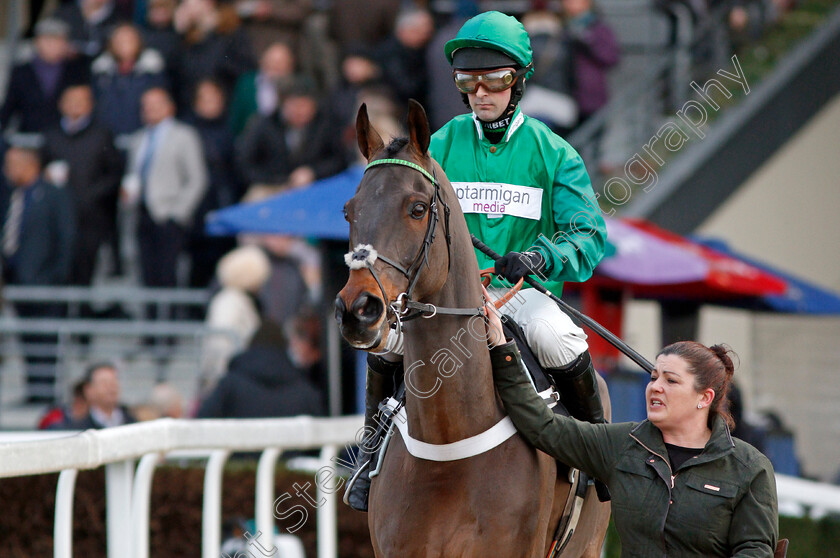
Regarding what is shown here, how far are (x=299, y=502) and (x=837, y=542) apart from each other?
2.89 metres

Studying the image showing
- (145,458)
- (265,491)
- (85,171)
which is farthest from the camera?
(85,171)

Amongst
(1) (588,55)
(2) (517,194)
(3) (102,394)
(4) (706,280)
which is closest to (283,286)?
(3) (102,394)

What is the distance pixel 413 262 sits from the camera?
3.26m

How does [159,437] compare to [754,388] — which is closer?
[159,437]

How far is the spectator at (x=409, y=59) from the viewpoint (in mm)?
9984

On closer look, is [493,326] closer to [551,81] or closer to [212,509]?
[212,509]

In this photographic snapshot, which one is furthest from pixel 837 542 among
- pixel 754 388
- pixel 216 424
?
pixel 754 388

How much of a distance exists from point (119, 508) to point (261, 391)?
128 inches

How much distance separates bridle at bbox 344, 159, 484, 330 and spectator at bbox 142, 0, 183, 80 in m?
7.22

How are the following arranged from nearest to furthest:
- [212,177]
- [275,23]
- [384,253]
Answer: [384,253]
[212,177]
[275,23]

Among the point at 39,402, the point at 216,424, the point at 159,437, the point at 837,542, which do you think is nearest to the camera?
the point at 159,437

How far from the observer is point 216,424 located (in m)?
4.72

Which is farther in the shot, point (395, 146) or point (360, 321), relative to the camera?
point (395, 146)

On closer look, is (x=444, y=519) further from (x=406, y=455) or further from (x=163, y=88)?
(x=163, y=88)
